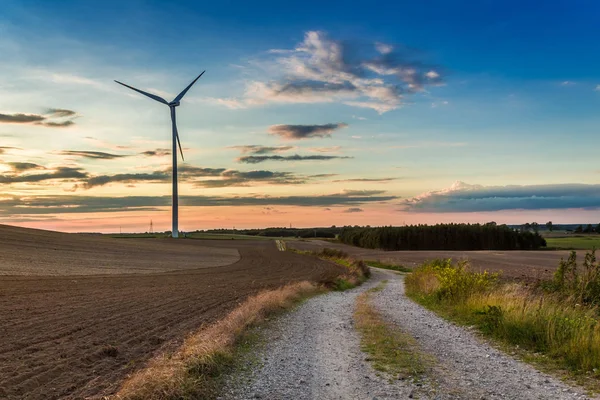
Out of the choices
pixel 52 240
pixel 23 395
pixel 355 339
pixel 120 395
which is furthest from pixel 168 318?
pixel 52 240

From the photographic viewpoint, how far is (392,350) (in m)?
13.2

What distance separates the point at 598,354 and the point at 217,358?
8.00m

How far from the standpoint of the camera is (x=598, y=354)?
11320mm

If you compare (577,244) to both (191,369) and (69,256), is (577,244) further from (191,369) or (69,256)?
(191,369)

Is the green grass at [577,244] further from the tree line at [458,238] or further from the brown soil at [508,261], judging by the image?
the brown soil at [508,261]

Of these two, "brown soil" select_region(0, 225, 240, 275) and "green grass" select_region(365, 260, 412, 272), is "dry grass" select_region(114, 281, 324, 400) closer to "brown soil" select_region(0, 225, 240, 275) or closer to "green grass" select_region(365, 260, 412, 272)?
"brown soil" select_region(0, 225, 240, 275)

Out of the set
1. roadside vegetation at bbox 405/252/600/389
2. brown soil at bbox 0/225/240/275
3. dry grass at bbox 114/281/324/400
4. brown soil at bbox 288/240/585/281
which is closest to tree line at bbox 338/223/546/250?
brown soil at bbox 288/240/585/281

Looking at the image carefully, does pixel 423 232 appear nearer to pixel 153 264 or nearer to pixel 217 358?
pixel 153 264

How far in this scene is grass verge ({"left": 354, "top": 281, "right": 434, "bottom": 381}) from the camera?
439 inches

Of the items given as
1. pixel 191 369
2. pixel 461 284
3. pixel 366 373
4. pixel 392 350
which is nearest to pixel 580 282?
pixel 461 284

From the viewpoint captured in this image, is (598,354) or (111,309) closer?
(598,354)

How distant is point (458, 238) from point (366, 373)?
145 metres

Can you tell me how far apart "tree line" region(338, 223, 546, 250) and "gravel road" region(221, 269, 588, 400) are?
136336 mm

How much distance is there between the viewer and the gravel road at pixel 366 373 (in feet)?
31.3
